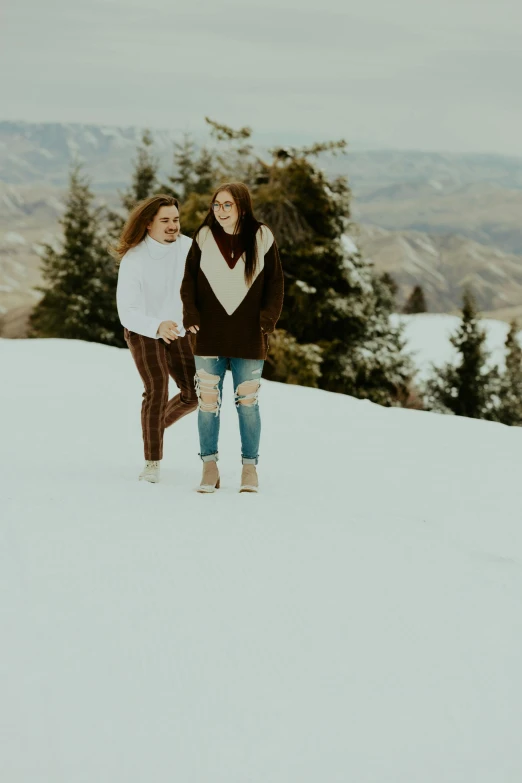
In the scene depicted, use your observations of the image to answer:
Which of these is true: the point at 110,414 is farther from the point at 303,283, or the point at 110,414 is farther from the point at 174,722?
the point at 303,283

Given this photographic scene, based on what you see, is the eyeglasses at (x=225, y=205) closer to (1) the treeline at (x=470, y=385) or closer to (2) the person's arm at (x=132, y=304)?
(2) the person's arm at (x=132, y=304)

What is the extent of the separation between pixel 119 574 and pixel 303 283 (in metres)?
17.4

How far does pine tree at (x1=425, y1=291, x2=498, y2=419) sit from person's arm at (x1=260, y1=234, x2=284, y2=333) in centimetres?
2664

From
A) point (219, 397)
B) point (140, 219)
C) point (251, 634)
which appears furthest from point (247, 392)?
point (251, 634)

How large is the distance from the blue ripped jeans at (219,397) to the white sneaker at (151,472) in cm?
41

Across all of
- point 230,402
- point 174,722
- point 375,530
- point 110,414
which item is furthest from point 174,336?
point 230,402

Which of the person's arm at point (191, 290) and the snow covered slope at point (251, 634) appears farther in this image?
the person's arm at point (191, 290)

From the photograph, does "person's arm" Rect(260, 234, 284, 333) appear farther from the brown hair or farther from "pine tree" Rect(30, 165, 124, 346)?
"pine tree" Rect(30, 165, 124, 346)

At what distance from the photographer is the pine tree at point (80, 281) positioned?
31.7 metres

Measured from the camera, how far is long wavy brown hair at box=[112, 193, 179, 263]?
17.0ft

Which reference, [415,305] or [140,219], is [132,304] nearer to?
[140,219]

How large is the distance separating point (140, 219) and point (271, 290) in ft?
3.20

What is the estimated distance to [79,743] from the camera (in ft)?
8.31

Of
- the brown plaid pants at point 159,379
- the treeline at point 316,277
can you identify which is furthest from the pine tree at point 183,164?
the brown plaid pants at point 159,379
